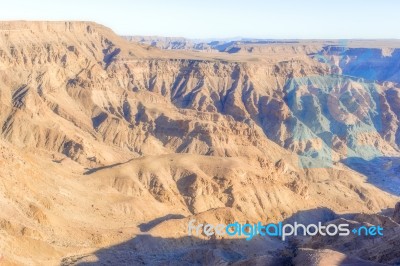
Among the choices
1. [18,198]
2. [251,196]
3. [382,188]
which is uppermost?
[18,198]

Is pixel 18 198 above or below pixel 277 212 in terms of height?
above

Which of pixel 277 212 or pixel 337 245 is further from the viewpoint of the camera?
pixel 277 212

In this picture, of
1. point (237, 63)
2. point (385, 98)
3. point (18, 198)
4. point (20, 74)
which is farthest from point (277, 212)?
point (385, 98)

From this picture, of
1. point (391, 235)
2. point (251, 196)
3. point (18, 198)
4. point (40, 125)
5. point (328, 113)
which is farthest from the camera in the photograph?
point (328, 113)

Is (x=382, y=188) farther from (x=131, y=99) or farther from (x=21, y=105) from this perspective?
(x=21, y=105)

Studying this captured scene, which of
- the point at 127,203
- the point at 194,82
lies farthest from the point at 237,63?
the point at 127,203

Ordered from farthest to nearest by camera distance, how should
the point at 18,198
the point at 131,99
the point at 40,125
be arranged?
the point at 131,99 → the point at 40,125 → the point at 18,198
